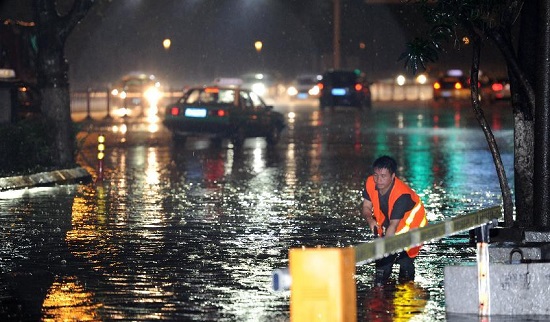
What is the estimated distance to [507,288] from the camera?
31.5ft

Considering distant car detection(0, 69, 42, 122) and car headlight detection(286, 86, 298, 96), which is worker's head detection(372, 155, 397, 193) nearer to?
distant car detection(0, 69, 42, 122)

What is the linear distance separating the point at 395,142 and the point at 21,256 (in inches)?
804

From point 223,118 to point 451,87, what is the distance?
34.1 m

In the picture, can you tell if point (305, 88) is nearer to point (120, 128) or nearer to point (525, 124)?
point (120, 128)

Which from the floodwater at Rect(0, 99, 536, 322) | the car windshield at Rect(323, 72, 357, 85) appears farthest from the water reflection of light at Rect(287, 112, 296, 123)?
the floodwater at Rect(0, 99, 536, 322)

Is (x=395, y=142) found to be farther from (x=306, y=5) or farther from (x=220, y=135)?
(x=306, y=5)

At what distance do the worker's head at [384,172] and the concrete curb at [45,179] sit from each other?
374 inches

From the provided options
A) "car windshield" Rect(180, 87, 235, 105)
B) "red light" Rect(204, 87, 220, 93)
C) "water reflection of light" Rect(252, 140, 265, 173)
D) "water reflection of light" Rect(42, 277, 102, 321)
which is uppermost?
"red light" Rect(204, 87, 220, 93)

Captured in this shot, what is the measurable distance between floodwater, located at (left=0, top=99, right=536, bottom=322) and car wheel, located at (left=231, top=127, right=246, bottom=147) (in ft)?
1.77

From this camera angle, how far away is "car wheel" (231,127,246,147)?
104ft

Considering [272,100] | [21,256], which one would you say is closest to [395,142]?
[21,256]

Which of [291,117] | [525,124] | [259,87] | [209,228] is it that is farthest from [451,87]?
[525,124]

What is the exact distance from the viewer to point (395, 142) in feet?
107

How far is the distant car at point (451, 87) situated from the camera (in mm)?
64125
